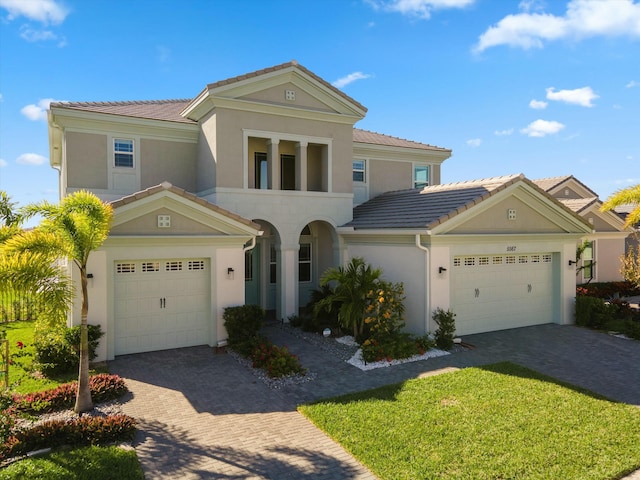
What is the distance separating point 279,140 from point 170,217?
5748mm

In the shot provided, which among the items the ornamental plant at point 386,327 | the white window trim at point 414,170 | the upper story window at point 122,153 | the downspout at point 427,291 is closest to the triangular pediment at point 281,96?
the upper story window at point 122,153

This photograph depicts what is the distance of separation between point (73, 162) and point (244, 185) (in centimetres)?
577

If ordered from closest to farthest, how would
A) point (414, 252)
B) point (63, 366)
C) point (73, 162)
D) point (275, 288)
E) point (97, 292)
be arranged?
point (63, 366), point (97, 292), point (414, 252), point (73, 162), point (275, 288)

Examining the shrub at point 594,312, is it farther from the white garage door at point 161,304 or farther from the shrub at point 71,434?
the shrub at point 71,434

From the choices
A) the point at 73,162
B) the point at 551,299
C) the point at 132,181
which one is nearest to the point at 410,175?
the point at 551,299

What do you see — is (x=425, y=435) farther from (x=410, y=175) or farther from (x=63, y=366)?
(x=410, y=175)

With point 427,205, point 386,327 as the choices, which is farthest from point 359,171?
point 386,327

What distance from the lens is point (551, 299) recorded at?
16109mm

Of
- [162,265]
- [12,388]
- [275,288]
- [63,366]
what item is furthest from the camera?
[275,288]

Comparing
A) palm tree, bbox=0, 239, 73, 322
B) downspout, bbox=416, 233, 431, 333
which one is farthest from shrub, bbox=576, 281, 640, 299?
palm tree, bbox=0, 239, 73, 322

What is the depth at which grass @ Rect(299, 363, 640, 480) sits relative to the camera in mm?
6363

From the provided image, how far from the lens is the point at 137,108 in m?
17.6

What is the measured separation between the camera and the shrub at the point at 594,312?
1531 centimetres

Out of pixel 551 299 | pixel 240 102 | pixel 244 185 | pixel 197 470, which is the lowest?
pixel 197 470
